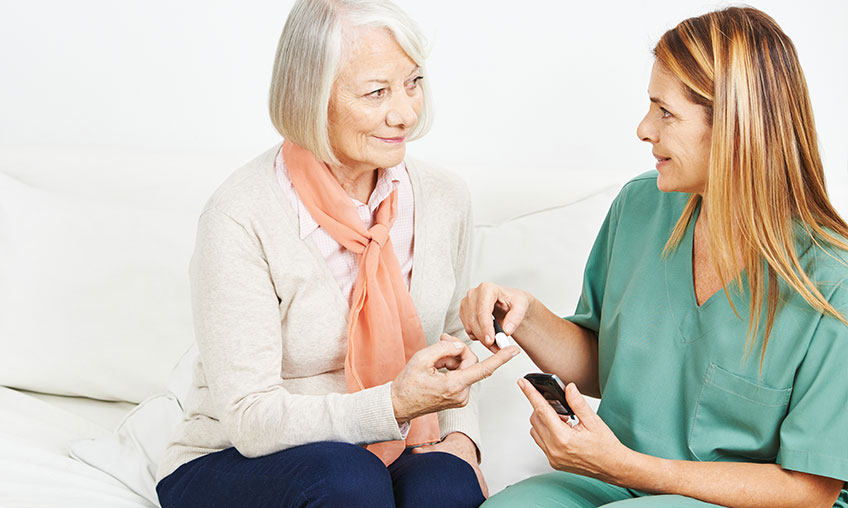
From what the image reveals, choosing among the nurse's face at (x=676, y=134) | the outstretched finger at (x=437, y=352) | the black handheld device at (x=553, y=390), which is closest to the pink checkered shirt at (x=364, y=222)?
the outstretched finger at (x=437, y=352)

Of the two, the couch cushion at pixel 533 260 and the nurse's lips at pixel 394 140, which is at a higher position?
the nurse's lips at pixel 394 140

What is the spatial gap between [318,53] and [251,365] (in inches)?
19.9

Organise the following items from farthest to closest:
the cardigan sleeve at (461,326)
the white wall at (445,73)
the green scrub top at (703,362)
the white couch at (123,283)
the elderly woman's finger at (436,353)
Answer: the white wall at (445,73), the white couch at (123,283), the cardigan sleeve at (461,326), the elderly woman's finger at (436,353), the green scrub top at (703,362)

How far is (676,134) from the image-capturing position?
4.17ft

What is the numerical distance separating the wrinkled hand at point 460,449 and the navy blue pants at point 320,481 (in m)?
0.05

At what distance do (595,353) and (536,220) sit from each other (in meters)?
0.50

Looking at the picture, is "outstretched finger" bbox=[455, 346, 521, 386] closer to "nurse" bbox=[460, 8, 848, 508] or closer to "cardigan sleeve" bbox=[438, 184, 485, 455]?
"nurse" bbox=[460, 8, 848, 508]

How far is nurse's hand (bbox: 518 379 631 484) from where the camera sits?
122 cm

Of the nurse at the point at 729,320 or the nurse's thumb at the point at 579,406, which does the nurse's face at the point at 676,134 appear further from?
the nurse's thumb at the point at 579,406

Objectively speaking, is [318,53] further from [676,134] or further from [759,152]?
[759,152]

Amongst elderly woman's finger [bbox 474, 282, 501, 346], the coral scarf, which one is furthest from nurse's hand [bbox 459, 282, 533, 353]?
the coral scarf

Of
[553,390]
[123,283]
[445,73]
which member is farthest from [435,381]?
[445,73]

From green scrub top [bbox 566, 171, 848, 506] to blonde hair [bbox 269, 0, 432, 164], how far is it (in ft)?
1.62

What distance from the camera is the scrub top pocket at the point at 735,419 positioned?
1239 millimetres
